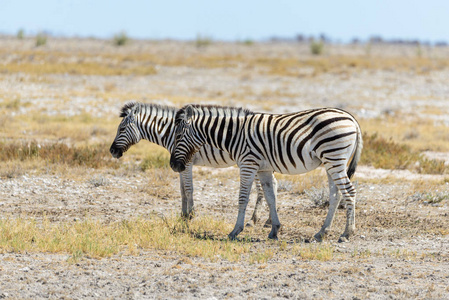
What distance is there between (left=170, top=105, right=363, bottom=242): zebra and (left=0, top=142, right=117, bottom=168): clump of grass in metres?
4.95

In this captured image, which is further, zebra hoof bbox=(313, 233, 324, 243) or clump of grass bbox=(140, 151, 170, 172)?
clump of grass bbox=(140, 151, 170, 172)

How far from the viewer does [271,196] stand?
8.52 meters

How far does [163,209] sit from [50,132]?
24.0 ft

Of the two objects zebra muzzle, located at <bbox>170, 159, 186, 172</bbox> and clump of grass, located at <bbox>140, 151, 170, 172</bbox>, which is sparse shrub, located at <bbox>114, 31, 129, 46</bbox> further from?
zebra muzzle, located at <bbox>170, 159, 186, 172</bbox>

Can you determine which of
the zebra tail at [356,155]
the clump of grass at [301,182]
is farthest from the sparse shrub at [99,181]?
the zebra tail at [356,155]

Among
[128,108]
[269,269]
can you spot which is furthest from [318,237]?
[128,108]

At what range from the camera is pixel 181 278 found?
625cm

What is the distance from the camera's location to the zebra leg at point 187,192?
928 centimetres

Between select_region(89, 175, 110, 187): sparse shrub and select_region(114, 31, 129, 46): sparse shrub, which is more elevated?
select_region(114, 31, 129, 46): sparse shrub

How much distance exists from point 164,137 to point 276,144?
222 centimetres

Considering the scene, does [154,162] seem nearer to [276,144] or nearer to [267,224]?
[267,224]

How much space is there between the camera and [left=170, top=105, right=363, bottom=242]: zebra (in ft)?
26.3

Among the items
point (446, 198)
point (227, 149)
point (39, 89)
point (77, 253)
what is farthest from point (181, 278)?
point (39, 89)

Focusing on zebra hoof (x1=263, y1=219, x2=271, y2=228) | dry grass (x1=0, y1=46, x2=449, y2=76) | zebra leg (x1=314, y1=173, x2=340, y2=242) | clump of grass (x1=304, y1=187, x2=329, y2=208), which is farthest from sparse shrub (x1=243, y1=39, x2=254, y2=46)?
zebra leg (x1=314, y1=173, x2=340, y2=242)
